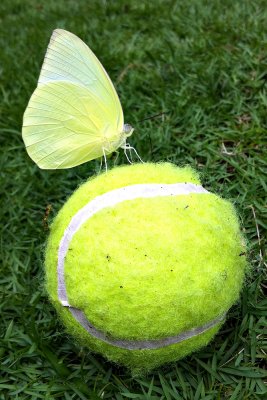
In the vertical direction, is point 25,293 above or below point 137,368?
below

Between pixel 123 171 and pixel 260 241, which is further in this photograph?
pixel 260 241

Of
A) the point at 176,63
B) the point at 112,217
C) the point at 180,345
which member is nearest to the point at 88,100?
the point at 112,217

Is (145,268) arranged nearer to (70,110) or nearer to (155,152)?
(70,110)

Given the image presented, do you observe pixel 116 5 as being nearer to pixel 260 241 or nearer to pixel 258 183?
pixel 258 183

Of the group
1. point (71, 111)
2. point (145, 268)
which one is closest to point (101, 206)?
point (145, 268)

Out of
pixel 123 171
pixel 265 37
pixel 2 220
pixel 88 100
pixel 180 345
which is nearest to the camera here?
pixel 180 345

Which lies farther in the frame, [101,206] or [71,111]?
[71,111]
